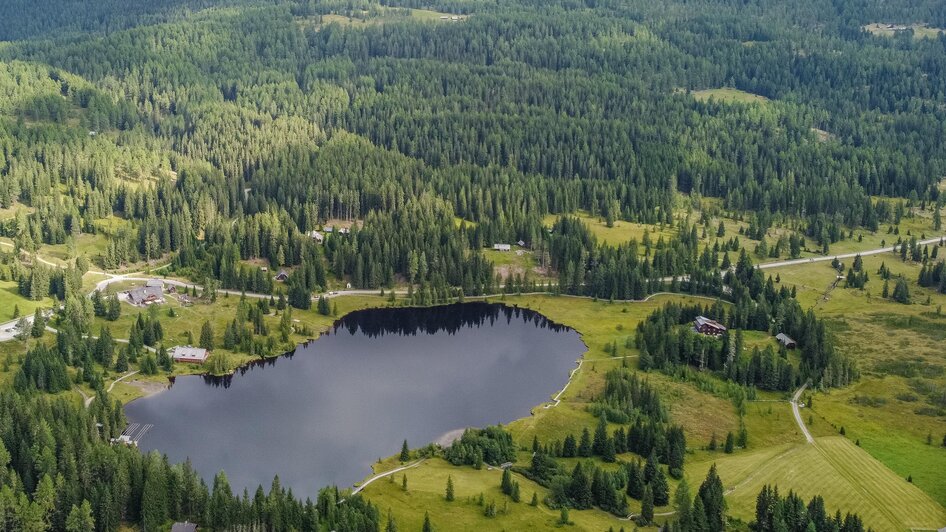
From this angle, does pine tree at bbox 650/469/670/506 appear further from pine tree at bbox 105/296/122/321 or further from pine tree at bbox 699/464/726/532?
pine tree at bbox 105/296/122/321

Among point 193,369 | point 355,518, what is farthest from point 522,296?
point 355,518

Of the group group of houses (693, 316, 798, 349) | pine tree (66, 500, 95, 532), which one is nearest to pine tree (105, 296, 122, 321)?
pine tree (66, 500, 95, 532)

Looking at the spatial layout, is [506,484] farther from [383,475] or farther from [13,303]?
[13,303]

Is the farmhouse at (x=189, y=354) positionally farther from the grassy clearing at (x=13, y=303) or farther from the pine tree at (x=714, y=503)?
the pine tree at (x=714, y=503)

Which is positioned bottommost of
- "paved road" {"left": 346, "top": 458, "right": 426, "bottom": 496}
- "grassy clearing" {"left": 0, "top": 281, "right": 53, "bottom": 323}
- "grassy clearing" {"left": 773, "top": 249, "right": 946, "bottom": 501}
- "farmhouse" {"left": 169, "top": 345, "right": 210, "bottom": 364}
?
"grassy clearing" {"left": 773, "top": 249, "right": 946, "bottom": 501}

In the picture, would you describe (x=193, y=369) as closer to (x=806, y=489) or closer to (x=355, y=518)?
(x=355, y=518)

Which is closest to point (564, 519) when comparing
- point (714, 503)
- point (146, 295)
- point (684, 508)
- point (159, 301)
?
point (684, 508)
